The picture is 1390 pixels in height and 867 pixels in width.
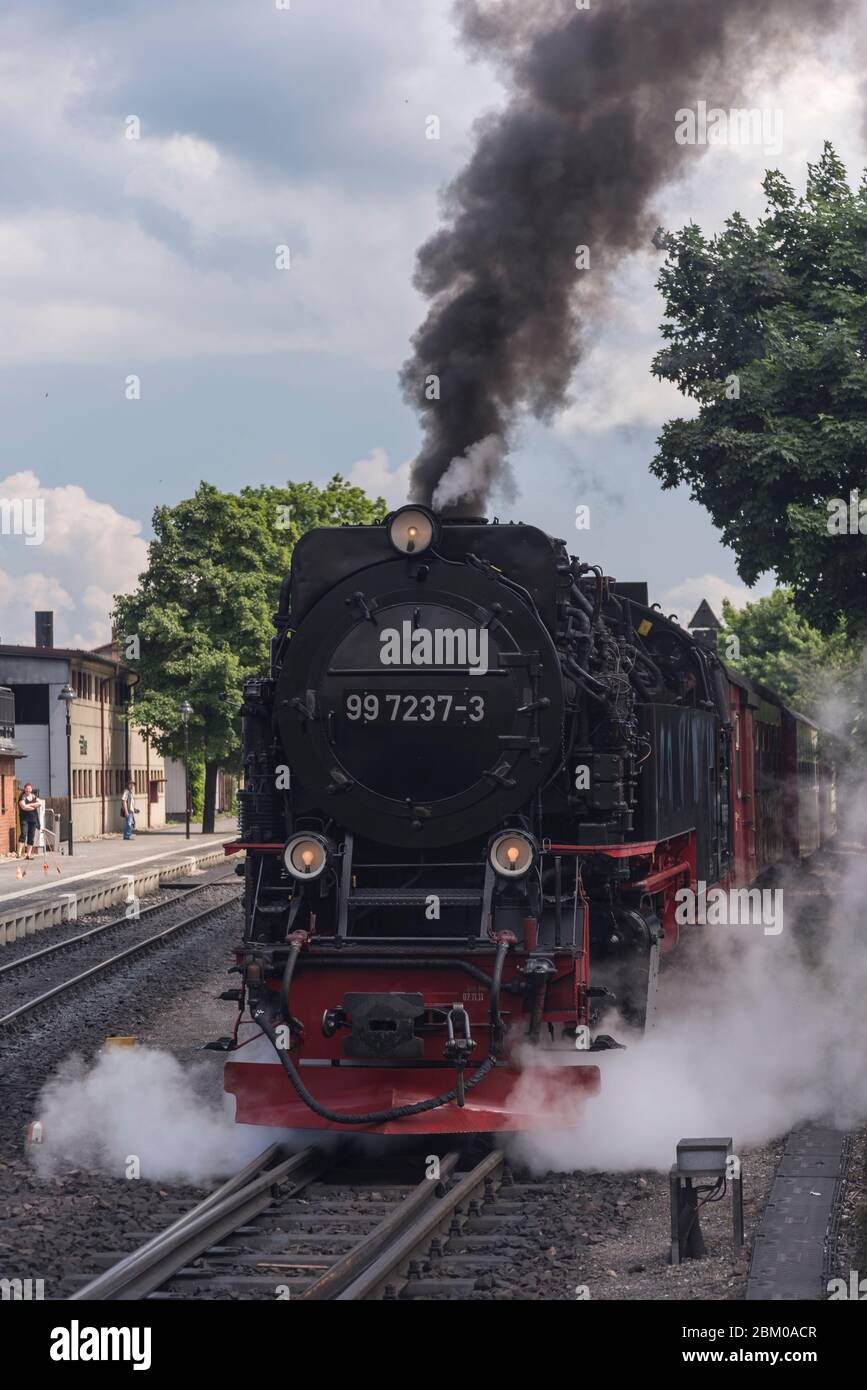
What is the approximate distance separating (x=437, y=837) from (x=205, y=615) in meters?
40.9

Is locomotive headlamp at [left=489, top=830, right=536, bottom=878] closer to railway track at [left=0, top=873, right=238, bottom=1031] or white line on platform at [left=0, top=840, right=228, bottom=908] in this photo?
railway track at [left=0, top=873, right=238, bottom=1031]

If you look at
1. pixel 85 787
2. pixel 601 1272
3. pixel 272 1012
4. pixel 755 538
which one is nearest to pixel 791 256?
pixel 755 538

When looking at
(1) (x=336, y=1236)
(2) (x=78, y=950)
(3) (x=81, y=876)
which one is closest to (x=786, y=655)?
(3) (x=81, y=876)

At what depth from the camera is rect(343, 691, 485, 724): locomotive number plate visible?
9141 millimetres

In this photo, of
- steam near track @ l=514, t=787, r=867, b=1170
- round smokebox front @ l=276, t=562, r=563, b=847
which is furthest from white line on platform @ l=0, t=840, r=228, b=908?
round smokebox front @ l=276, t=562, r=563, b=847

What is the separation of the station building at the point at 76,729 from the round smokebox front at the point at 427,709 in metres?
35.6

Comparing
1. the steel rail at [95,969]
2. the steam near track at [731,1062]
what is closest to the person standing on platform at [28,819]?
the steel rail at [95,969]

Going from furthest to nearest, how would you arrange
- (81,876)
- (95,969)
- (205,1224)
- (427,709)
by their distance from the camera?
(81,876) < (95,969) < (427,709) < (205,1224)

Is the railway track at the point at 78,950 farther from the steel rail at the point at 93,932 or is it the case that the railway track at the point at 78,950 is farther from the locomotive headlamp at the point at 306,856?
the locomotive headlamp at the point at 306,856

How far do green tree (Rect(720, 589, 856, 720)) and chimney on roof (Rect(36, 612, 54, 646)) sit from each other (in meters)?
24.7

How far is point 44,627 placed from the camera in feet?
200

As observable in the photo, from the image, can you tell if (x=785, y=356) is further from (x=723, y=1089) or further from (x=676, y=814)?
(x=723, y=1089)

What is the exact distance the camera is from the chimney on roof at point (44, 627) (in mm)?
61000

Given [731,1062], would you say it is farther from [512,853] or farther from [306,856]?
[306,856]
